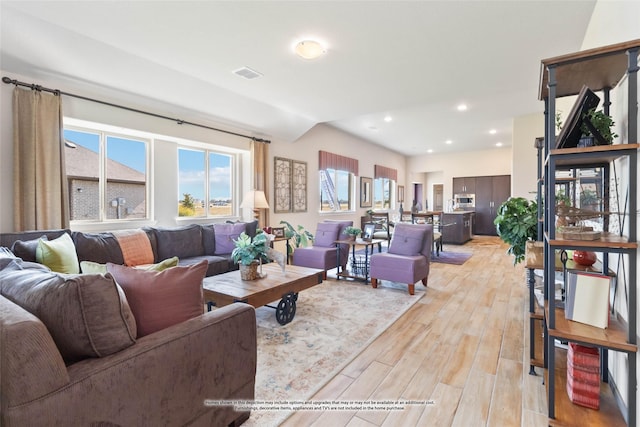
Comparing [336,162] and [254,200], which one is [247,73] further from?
[336,162]

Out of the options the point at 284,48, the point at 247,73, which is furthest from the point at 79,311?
the point at 247,73

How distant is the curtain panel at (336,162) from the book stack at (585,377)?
5.85 m

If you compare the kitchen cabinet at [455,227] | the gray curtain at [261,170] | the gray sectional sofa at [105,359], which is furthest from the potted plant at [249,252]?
the kitchen cabinet at [455,227]

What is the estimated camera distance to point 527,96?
5043mm

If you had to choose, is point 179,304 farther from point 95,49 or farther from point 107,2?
point 95,49

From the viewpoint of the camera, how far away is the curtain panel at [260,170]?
5383 millimetres

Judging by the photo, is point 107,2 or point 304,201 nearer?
point 107,2

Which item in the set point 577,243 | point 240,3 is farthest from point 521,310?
point 240,3

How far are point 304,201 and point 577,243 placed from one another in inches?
214

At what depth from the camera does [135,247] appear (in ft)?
11.6

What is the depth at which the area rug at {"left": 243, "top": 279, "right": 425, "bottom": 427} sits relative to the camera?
→ 1.96 meters

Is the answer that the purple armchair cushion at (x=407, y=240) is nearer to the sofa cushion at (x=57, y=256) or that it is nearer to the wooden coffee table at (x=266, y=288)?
the wooden coffee table at (x=266, y=288)

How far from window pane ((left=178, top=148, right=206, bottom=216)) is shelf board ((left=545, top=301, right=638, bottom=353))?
4660mm

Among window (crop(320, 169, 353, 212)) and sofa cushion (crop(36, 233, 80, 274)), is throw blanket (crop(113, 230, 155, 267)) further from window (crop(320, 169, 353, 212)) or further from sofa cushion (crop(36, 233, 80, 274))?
window (crop(320, 169, 353, 212))
